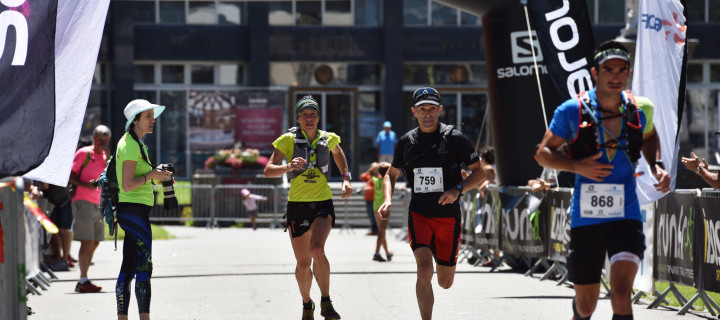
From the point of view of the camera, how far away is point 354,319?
30.8ft

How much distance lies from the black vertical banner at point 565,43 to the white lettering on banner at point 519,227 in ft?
5.06

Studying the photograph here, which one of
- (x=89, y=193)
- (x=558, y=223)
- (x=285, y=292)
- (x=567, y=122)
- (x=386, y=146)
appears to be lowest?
(x=285, y=292)

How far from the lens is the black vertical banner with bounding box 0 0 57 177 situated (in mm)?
5766

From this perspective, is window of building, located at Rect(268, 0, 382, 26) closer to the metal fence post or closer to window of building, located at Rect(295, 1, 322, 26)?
window of building, located at Rect(295, 1, 322, 26)

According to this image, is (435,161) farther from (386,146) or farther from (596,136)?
(386,146)

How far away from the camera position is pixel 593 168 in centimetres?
600

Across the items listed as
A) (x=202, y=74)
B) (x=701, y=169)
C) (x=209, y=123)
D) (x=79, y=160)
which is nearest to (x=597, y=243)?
(x=701, y=169)

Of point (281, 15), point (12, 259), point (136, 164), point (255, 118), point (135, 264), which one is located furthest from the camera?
point (281, 15)

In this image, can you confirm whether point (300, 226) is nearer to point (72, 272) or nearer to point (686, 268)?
point (686, 268)

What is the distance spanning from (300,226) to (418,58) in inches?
1053

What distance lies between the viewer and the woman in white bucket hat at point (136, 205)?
7758mm

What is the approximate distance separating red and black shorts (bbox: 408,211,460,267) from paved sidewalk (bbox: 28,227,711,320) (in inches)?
65.2

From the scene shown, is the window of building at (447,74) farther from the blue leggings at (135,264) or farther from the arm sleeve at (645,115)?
the arm sleeve at (645,115)

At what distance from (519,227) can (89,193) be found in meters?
5.52
